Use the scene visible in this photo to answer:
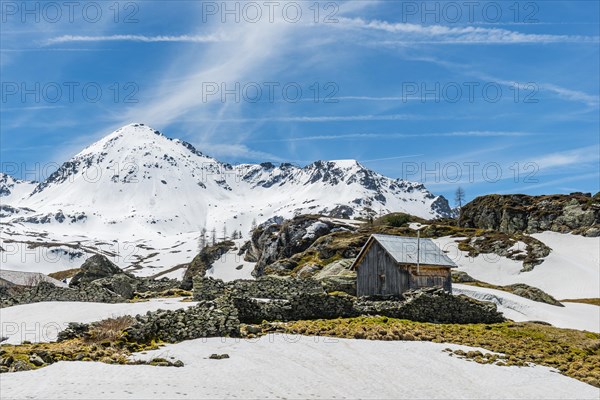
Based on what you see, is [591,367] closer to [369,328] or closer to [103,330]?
[369,328]

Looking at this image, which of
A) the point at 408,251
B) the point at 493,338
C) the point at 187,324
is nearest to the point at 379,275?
the point at 408,251

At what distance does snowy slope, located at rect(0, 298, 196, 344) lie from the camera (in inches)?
1286

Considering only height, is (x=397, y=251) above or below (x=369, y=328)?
above

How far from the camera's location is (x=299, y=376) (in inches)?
868

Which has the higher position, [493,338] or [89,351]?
[89,351]

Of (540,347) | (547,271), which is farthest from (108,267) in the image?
(547,271)

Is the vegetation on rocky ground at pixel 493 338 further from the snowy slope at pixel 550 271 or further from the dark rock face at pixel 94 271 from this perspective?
the snowy slope at pixel 550 271

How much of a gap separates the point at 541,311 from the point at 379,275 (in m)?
19.8

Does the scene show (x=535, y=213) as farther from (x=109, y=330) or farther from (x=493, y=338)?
(x=109, y=330)

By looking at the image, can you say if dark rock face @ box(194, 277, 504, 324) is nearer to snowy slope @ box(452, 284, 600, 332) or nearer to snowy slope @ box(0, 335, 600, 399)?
snowy slope @ box(0, 335, 600, 399)

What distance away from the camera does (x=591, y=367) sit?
29422 mm

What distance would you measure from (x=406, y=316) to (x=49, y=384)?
28.3 meters

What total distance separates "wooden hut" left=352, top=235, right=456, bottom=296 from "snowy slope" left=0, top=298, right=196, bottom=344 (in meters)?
17.6

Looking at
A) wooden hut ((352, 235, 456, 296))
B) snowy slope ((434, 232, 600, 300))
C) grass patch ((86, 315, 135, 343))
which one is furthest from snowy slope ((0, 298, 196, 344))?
snowy slope ((434, 232, 600, 300))
